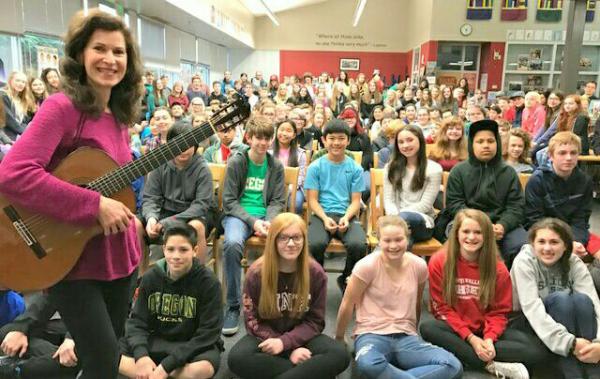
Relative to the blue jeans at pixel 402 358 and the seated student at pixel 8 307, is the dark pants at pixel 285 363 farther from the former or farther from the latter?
the seated student at pixel 8 307

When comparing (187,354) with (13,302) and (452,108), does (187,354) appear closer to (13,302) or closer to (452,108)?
(13,302)

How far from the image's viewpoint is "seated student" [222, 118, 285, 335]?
2.96 meters

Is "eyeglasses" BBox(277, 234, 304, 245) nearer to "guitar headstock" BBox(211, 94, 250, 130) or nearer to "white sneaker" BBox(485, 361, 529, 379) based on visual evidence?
"guitar headstock" BBox(211, 94, 250, 130)

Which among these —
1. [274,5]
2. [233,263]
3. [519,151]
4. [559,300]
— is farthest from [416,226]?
[274,5]

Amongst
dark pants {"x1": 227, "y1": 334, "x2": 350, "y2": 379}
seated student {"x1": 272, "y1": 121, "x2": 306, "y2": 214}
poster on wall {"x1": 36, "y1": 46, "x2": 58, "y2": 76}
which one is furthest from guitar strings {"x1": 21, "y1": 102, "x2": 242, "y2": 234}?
poster on wall {"x1": 36, "y1": 46, "x2": 58, "y2": 76}

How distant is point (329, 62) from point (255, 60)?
2958mm

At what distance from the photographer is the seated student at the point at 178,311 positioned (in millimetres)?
2139

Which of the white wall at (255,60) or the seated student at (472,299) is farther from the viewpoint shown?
the white wall at (255,60)

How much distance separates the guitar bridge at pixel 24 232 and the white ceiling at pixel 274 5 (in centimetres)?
1440

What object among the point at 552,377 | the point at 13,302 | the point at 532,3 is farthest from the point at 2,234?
the point at 532,3

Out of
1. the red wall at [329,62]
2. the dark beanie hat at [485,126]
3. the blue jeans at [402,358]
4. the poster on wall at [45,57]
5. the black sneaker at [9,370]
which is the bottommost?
the black sneaker at [9,370]

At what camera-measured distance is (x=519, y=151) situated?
3953mm

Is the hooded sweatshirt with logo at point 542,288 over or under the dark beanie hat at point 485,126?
under

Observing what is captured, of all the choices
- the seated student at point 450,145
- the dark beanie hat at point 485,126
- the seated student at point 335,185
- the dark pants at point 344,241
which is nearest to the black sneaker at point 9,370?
the dark pants at point 344,241
